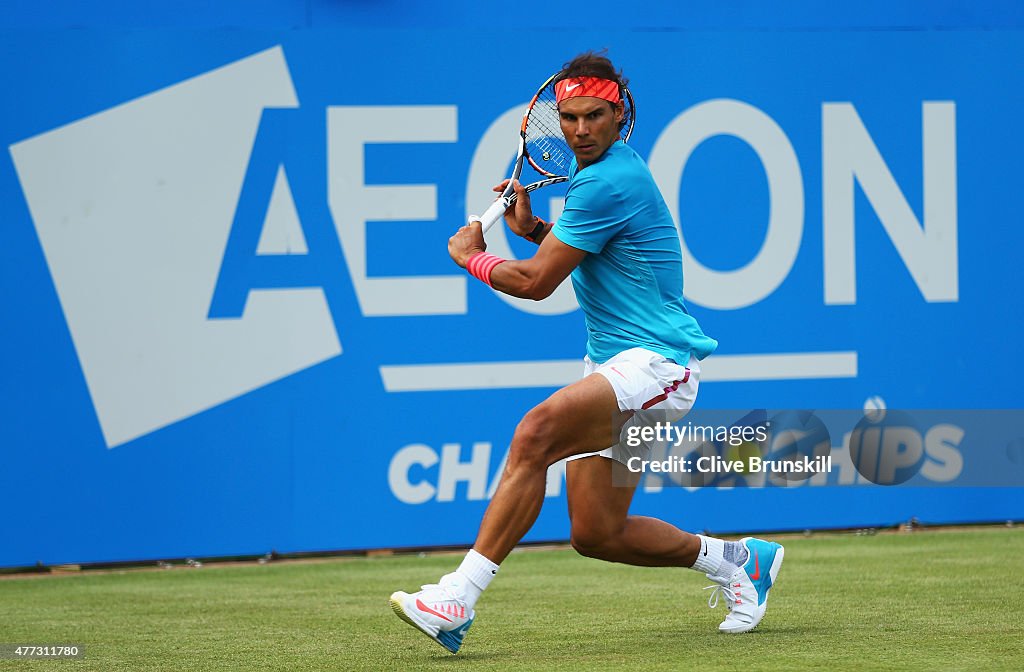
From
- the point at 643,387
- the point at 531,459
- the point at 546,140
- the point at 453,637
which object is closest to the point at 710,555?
the point at 643,387

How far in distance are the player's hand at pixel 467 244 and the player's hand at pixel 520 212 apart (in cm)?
14

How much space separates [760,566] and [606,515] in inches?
23.8

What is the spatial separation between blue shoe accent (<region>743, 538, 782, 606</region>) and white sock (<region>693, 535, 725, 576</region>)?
0.09 metres

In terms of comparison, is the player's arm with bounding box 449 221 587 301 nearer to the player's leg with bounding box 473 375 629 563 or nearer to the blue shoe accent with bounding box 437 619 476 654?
the player's leg with bounding box 473 375 629 563

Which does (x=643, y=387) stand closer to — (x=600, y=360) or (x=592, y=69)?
(x=600, y=360)

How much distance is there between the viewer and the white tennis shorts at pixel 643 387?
4094 mm

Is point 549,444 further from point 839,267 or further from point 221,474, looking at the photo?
point 839,267

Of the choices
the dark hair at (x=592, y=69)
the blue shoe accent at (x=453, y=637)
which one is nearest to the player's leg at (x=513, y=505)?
the blue shoe accent at (x=453, y=637)

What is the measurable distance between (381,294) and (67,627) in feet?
7.88

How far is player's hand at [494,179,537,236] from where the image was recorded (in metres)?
4.34

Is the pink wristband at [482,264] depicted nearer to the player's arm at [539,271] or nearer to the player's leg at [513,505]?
the player's arm at [539,271]

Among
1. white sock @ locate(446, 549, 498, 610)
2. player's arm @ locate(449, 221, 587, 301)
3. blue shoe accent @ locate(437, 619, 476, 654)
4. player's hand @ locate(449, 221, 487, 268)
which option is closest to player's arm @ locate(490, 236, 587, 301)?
player's arm @ locate(449, 221, 587, 301)

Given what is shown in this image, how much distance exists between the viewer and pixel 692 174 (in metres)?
7.29

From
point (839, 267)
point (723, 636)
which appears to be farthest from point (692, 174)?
point (723, 636)
